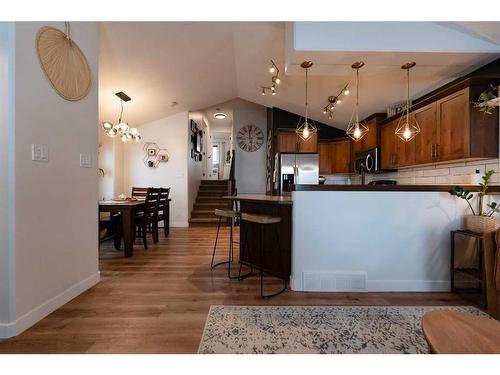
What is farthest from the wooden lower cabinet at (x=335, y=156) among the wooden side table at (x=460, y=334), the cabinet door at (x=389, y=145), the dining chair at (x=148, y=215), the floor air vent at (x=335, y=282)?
the wooden side table at (x=460, y=334)

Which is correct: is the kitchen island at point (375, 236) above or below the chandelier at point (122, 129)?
below

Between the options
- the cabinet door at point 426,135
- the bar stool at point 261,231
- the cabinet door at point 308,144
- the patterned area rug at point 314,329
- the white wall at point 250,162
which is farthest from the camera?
the white wall at point 250,162

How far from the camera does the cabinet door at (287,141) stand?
5520 millimetres

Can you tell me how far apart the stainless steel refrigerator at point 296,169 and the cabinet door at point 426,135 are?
227 centimetres

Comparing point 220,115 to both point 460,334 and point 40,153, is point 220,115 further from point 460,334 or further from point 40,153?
point 460,334

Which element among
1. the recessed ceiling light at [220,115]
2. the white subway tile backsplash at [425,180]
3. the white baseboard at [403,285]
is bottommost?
the white baseboard at [403,285]

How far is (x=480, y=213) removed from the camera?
88.6 inches

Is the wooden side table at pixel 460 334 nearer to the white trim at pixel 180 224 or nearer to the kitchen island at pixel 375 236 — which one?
the kitchen island at pixel 375 236

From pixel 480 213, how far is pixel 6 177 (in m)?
3.82

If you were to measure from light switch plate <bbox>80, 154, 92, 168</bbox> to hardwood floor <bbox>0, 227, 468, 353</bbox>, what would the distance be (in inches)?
48.3

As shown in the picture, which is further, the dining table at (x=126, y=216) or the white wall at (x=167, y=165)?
the white wall at (x=167, y=165)

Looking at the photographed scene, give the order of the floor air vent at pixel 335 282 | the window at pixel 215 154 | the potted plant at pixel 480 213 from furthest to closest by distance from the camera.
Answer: the window at pixel 215 154
the floor air vent at pixel 335 282
the potted plant at pixel 480 213

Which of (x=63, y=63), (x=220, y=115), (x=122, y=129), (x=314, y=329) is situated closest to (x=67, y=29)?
(x=63, y=63)

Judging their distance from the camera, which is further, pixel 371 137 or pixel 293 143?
pixel 293 143
